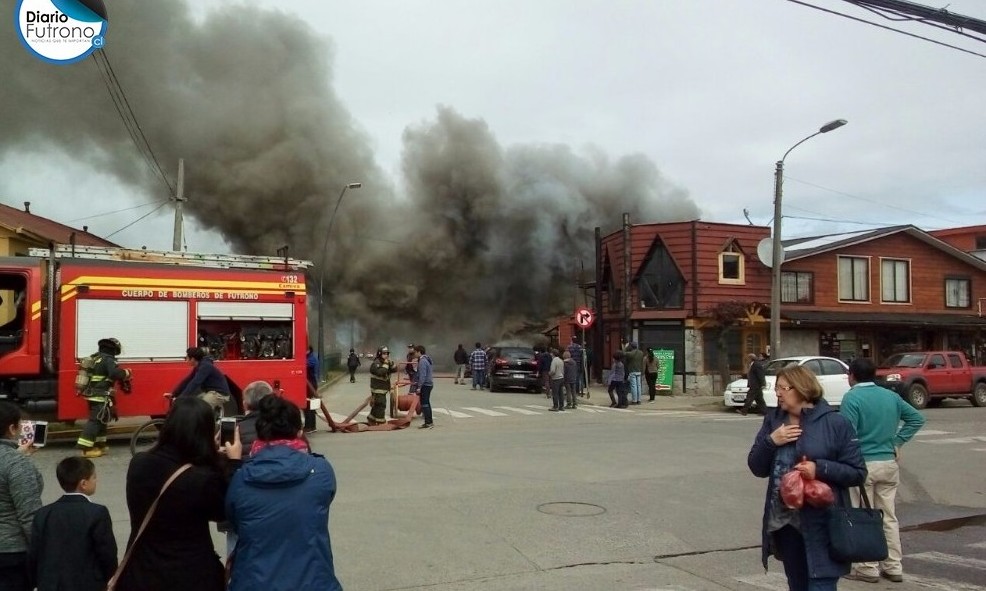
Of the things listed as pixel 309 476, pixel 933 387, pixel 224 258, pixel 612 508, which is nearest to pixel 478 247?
pixel 933 387

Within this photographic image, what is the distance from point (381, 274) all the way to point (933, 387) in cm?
2376

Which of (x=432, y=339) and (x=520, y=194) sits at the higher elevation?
(x=520, y=194)

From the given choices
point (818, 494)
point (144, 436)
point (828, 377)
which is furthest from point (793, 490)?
point (828, 377)

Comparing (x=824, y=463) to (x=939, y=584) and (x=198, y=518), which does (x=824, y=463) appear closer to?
(x=939, y=584)

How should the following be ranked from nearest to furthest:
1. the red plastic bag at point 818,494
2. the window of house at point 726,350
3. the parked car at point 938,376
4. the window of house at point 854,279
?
the red plastic bag at point 818,494 < the parked car at point 938,376 < the window of house at point 726,350 < the window of house at point 854,279

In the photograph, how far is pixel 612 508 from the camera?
23.1 ft

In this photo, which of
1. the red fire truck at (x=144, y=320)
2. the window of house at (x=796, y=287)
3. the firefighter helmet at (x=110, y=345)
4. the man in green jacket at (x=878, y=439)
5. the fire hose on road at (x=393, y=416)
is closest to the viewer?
the man in green jacket at (x=878, y=439)

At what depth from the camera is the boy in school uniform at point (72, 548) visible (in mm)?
2816

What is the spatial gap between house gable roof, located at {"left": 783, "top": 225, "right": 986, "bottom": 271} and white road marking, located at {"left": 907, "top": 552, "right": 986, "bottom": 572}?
790 inches

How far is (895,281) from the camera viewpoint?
1048 inches

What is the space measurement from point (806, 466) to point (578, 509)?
380cm

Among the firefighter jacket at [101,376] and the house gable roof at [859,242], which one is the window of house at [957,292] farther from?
the firefighter jacket at [101,376]

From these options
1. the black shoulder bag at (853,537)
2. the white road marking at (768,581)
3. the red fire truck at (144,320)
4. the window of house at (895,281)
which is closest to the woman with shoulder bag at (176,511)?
the black shoulder bag at (853,537)

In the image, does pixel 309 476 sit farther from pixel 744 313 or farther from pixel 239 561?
pixel 744 313
